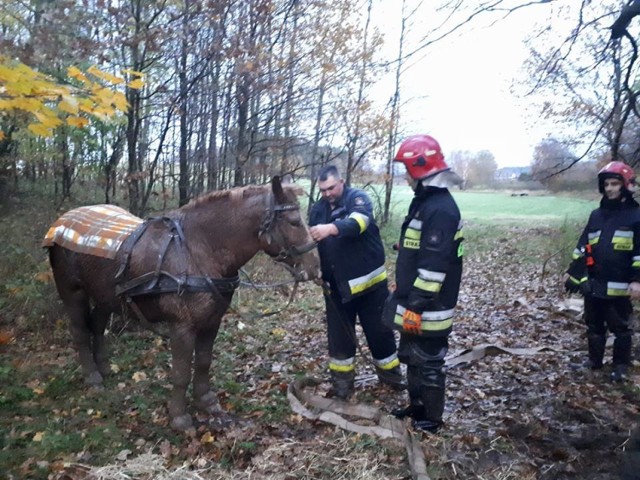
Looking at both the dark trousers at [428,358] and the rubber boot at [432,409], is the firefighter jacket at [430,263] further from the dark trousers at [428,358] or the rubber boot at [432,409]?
the rubber boot at [432,409]

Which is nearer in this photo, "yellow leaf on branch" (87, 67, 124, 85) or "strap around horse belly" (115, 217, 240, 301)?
"yellow leaf on branch" (87, 67, 124, 85)

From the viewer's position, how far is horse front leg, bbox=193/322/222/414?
14.4 feet

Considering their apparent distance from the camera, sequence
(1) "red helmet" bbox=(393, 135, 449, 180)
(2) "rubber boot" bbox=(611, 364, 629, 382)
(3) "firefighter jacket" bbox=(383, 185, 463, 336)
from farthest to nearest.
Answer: (2) "rubber boot" bbox=(611, 364, 629, 382)
(1) "red helmet" bbox=(393, 135, 449, 180)
(3) "firefighter jacket" bbox=(383, 185, 463, 336)

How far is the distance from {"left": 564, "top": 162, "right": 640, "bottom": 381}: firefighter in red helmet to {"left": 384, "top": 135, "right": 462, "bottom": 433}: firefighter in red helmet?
217 centimetres

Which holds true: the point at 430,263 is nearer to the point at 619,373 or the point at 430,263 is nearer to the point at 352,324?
the point at 352,324

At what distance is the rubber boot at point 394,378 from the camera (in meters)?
5.01

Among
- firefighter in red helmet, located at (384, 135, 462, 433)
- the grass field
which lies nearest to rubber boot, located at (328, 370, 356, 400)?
firefighter in red helmet, located at (384, 135, 462, 433)

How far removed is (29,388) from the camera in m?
4.72

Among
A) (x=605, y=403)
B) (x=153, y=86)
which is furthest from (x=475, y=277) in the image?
(x=153, y=86)

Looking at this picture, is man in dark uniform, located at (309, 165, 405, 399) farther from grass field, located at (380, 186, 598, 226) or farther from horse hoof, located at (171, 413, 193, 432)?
grass field, located at (380, 186, 598, 226)

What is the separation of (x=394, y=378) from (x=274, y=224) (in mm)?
2138

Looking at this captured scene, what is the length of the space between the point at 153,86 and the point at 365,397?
8.38 m

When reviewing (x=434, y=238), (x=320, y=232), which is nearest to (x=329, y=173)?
(x=320, y=232)

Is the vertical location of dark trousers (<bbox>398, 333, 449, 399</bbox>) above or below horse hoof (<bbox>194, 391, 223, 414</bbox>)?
above
